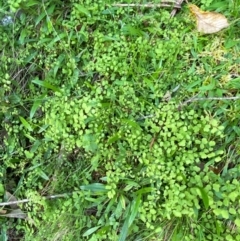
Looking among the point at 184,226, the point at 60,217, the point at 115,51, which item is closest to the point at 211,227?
the point at 184,226

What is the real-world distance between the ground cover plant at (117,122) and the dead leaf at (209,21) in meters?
0.03

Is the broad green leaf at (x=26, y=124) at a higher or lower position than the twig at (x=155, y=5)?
lower

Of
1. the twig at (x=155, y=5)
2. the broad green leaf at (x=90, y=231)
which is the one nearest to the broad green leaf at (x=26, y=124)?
the broad green leaf at (x=90, y=231)

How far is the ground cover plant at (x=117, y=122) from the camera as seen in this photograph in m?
1.90

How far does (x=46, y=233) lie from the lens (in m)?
2.06

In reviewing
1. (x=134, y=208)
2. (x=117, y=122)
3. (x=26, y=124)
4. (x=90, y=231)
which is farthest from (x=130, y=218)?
(x=26, y=124)

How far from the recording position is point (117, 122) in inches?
77.9

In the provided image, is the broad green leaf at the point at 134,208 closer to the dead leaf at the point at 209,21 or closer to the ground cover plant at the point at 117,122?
the ground cover plant at the point at 117,122

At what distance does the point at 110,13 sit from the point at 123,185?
2.66 ft

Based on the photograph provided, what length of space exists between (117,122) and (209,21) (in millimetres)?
627

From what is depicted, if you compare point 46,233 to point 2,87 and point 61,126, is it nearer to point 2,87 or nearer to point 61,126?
point 61,126

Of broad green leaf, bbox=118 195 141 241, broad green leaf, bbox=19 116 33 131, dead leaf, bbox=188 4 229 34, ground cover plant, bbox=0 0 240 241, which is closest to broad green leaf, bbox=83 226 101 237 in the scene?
ground cover plant, bbox=0 0 240 241

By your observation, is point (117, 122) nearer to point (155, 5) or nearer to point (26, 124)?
point (26, 124)

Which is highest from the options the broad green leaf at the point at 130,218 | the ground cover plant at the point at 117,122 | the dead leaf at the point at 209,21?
the dead leaf at the point at 209,21
